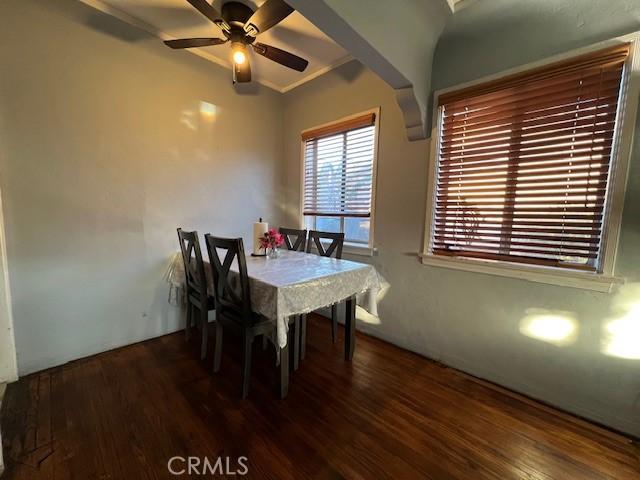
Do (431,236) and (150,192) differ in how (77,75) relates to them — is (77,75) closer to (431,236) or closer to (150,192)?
(150,192)

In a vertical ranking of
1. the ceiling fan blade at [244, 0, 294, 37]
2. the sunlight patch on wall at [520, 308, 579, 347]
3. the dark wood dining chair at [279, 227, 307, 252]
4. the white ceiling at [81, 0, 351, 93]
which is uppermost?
the white ceiling at [81, 0, 351, 93]

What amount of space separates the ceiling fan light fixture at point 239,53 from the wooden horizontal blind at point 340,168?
3.39 ft

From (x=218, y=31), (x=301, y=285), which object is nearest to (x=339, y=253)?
(x=301, y=285)

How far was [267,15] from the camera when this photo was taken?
5.46ft

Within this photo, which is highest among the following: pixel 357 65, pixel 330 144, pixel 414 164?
pixel 357 65

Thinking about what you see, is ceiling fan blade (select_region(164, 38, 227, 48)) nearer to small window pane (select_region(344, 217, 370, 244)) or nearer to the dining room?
the dining room

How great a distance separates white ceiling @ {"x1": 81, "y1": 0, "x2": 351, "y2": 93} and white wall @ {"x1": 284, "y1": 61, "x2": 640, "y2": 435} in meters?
0.23

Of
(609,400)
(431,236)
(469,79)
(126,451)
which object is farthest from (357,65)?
(126,451)

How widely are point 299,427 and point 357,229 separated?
1772 mm

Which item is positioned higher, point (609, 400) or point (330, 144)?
point (330, 144)

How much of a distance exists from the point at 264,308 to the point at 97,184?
1712 millimetres

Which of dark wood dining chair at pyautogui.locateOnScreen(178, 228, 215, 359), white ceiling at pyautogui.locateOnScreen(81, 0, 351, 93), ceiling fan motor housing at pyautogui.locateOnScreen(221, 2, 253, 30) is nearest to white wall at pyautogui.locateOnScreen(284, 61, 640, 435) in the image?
white ceiling at pyautogui.locateOnScreen(81, 0, 351, 93)

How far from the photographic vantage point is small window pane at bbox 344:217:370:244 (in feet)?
8.70

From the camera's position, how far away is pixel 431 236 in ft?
7.11
